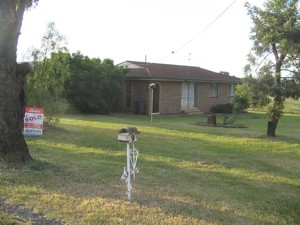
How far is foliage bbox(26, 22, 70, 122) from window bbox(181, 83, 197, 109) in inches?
541

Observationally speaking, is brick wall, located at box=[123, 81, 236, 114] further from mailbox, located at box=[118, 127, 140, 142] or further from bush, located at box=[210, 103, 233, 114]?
mailbox, located at box=[118, 127, 140, 142]

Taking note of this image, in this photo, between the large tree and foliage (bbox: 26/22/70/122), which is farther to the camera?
foliage (bbox: 26/22/70/122)

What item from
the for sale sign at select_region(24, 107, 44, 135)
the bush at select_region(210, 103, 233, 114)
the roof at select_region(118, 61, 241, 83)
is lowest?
the for sale sign at select_region(24, 107, 44, 135)

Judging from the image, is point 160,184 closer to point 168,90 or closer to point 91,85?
point 91,85

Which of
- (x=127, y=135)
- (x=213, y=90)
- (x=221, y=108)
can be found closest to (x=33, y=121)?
(x=127, y=135)

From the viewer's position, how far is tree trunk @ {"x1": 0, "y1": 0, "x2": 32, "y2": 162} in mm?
7848

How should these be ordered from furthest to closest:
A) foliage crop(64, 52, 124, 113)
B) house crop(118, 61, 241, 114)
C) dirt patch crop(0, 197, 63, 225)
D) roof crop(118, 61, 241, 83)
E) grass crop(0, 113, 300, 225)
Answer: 1. house crop(118, 61, 241, 114)
2. roof crop(118, 61, 241, 83)
3. foliage crop(64, 52, 124, 113)
4. grass crop(0, 113, 300, 225)
5. dirt patch crop(0, 197, 63, 225)

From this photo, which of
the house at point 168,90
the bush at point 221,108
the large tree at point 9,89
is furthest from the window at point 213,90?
the large tree at point 9,89

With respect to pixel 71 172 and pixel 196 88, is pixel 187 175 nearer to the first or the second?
pixel 71 172

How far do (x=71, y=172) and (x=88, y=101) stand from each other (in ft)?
54.3

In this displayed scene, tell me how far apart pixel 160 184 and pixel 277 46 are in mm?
9348

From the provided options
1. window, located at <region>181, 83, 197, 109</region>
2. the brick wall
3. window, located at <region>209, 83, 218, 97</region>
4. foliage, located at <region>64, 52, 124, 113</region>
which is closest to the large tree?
foliage, located at <region>64, 52, 124, 113</region>

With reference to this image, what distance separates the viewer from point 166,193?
6.61 m

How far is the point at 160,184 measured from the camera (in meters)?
7.20
